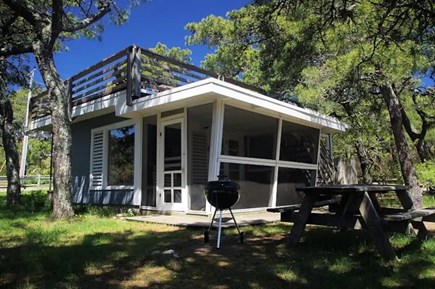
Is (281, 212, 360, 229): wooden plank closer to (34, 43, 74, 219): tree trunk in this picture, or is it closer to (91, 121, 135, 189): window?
(34, 43, 74, 219): tree trunk

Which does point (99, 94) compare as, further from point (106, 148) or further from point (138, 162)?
point (138, 162)

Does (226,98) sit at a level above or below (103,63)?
below

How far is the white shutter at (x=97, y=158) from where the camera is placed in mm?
11445

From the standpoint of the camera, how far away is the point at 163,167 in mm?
9586

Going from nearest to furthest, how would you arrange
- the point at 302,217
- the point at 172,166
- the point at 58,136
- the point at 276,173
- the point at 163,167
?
the point at 302,217
the point at 58,136
the point at 172,166
the point at 163,167
the point at 276,173

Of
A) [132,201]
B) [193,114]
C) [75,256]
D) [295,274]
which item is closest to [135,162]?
[132,201]

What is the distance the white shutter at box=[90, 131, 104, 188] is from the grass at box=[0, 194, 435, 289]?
491 centimetres

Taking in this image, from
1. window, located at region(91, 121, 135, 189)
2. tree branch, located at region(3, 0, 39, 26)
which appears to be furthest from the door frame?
tree branch, located at region(3, 0, 39, 26)

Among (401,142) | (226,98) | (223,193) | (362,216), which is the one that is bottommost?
(362,216)

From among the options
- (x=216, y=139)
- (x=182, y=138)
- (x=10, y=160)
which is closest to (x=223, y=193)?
(x=216, y=139)

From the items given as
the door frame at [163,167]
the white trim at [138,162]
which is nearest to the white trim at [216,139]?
the door frame at [163,167]

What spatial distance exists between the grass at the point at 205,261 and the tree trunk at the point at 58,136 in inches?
61.9

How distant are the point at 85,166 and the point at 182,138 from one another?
445 centimetres

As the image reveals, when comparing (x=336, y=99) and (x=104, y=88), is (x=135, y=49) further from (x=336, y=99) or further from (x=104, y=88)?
(x=336, y=99)
